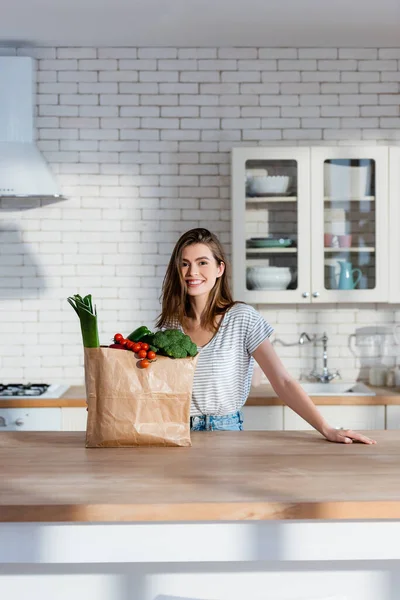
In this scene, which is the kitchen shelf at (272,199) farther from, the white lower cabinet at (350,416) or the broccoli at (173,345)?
the broccoli at (173,345)

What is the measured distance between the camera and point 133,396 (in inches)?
83.7

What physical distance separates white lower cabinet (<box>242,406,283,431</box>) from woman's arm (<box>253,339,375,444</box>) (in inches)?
52.9

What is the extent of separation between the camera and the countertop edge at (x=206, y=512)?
165 centimetres

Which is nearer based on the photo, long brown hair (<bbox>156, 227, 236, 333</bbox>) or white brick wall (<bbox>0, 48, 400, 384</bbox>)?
long brown hair (<bbox>156, 227, 236, 333</bbox>)

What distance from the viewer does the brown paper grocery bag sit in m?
2.12

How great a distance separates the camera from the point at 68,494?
1.73m

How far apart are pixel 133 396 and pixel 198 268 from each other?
68cm

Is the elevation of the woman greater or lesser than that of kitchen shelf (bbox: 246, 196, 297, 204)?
lesser

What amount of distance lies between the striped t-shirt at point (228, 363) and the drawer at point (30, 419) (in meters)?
1.50

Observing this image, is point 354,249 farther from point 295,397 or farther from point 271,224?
point 295,397

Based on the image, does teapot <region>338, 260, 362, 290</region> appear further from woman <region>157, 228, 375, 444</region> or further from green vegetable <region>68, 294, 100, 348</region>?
green vegetable <region>68, 294, 100, 348</region>
